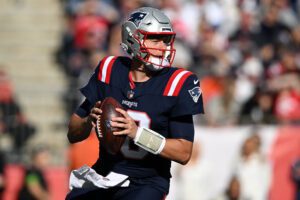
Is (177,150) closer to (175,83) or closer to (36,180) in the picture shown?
(175,83)

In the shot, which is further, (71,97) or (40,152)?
(71,97)

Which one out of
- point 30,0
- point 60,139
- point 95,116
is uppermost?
point 95,116

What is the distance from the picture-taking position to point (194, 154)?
34.7 ft

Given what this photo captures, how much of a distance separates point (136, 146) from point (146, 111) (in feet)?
0.78


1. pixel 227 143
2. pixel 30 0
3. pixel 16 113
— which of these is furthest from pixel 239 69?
pixel 30 0

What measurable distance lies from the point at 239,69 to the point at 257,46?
0.54 meters

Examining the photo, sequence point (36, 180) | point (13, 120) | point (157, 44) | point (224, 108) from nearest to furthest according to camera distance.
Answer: point (157, 44) < point (36, 180) < point (224, 108) < point (13, 120)

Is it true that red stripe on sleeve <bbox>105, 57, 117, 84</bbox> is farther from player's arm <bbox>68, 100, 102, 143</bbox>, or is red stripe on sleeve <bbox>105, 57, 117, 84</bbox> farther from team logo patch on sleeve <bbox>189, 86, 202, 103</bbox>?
team logo patch on sleeve <bbox>189, 86, 202, 103</bbox>

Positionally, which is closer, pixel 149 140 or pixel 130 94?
pixel 149 140

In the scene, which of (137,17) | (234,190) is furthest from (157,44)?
(234,190)

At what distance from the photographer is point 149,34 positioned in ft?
18.2

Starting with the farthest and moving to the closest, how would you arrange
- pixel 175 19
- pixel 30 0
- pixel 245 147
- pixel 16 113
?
pixel 30 0 → pixel 175 19 → pixel 16 113 → pixel 245 147

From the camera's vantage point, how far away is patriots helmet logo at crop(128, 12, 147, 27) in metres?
5.59

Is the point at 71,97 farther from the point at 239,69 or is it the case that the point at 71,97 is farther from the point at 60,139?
the point at 239,69
